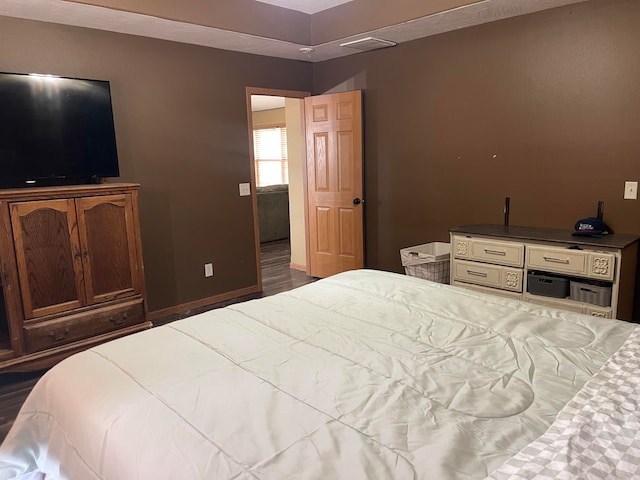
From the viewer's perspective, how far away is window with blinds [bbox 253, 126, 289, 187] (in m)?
10.3

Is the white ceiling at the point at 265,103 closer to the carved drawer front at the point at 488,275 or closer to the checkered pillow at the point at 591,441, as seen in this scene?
the carved drawer front at the point at 488,275

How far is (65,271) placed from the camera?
3.11 m

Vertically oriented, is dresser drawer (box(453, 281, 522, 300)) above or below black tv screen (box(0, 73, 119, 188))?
below

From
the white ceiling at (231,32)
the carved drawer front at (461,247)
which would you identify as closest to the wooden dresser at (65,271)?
the white ceiling at (231,32)

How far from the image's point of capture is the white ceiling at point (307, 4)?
399cm

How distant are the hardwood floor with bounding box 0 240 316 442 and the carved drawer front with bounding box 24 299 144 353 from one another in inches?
10.3

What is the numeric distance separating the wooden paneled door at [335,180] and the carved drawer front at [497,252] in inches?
59.0

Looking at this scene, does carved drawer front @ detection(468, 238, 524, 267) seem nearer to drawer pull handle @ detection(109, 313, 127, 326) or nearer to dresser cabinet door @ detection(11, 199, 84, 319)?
drawer pull handle @ detection(109, 313, 127, 326)

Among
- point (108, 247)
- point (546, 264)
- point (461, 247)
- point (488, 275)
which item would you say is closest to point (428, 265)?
point (461, 247)

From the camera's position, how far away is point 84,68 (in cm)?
353

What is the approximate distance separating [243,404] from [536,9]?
11.6ft

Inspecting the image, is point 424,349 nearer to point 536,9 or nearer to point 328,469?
point 328,469

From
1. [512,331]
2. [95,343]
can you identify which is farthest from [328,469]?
[95,343]

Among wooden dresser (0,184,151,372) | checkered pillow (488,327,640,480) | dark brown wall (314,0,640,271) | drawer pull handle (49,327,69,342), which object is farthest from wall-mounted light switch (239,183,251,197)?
checkered pillow (488,327,640,480)
